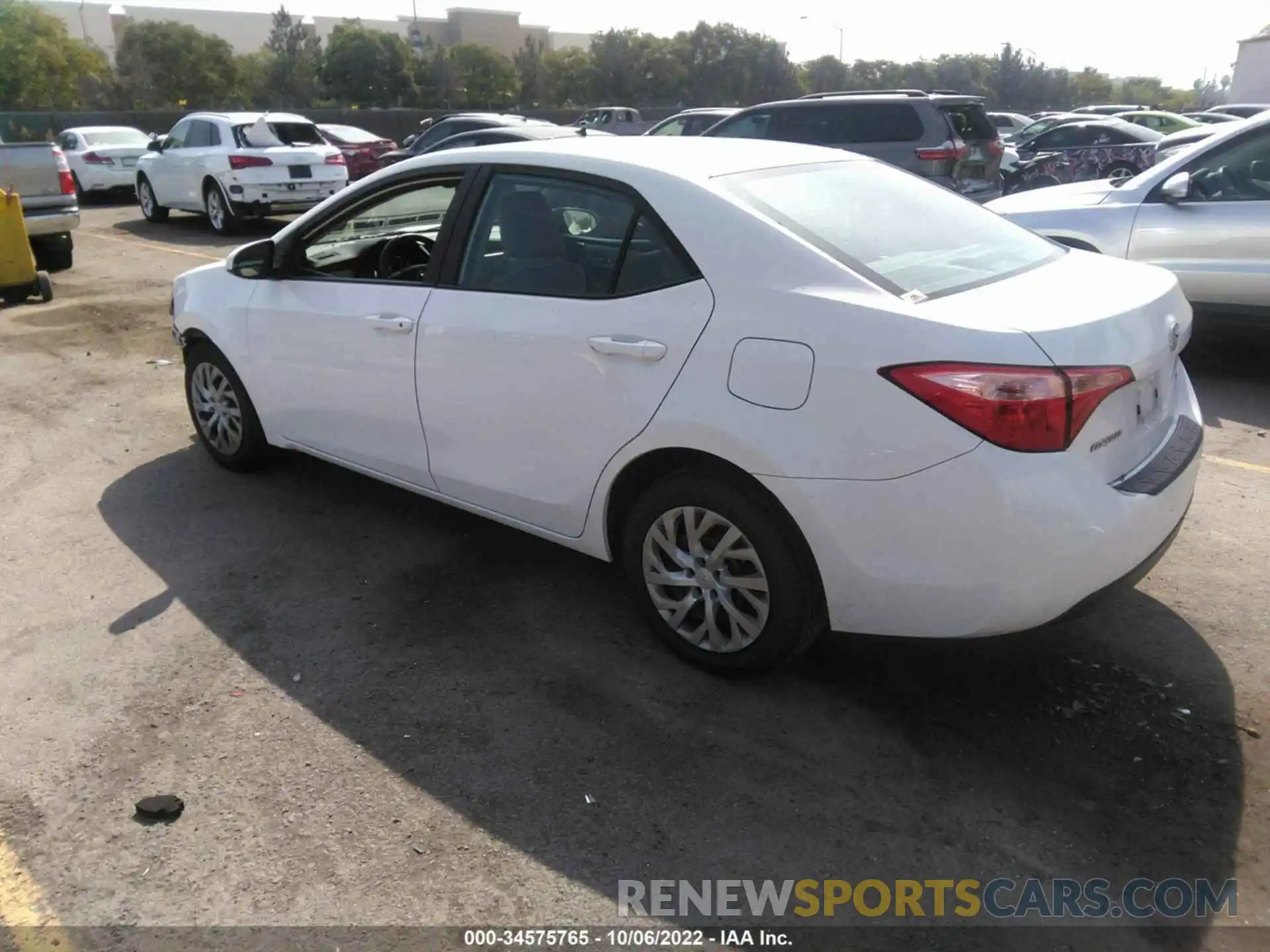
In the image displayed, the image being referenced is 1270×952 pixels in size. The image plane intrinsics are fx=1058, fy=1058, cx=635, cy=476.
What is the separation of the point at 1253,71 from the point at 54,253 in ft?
190

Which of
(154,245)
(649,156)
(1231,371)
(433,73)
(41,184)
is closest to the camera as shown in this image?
(649,156)

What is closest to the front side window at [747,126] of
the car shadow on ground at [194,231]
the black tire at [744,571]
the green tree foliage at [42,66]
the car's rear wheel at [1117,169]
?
the car's rear wheel at [1117,169]

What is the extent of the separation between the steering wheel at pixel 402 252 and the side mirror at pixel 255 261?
0.50 metres

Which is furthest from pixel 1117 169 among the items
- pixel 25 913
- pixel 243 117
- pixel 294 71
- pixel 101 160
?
pixel 294 71

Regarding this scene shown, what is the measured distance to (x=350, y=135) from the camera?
71.5 feet

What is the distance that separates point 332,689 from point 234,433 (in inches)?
89.4

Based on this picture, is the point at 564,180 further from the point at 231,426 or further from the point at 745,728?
the point at 231,426

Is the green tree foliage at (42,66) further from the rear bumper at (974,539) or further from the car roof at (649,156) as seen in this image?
the rear bumper at (974,539)

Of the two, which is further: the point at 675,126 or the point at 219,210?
the point at 675,126

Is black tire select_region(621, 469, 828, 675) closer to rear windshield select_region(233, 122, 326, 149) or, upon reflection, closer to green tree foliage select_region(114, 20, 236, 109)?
rear windshield select_region(233, 122, 326, 149)

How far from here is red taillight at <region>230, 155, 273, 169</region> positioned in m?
14.9

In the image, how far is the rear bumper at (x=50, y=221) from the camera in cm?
1130

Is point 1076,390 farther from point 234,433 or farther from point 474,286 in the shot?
point 234,433

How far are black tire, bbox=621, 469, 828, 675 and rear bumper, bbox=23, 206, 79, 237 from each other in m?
10.3
